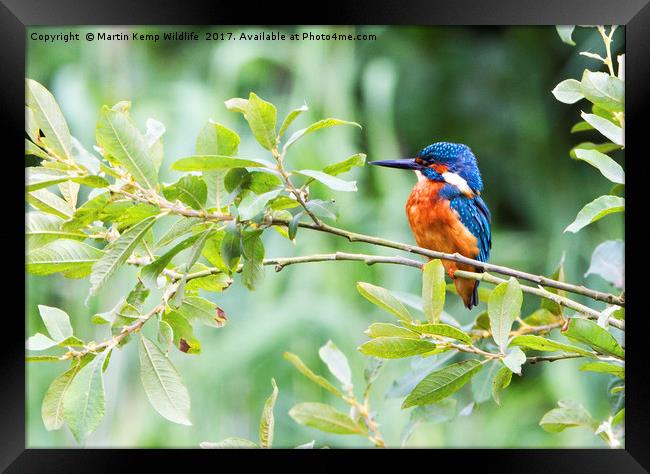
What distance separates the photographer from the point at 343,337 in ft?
5.71

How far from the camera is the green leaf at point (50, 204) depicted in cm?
74

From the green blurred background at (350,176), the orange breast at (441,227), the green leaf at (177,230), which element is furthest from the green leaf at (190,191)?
the green blurred background at (350,176)

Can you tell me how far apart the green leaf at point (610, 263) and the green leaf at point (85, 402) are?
1.66 feet

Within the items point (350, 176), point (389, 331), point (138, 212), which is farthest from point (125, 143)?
point (350, 176)

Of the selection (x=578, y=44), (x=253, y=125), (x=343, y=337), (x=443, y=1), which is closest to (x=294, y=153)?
(x=343, y=337)

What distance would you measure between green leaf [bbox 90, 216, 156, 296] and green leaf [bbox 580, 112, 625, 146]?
432 mm

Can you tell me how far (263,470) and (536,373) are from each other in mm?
1176

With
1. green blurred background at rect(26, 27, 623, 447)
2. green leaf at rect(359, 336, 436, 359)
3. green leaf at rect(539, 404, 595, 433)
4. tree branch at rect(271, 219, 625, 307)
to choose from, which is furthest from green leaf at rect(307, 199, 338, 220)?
green blurred background at rect(26, 27, 623, 447)

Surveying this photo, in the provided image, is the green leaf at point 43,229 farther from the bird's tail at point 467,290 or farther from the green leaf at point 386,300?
the bird's tail at point 467,290

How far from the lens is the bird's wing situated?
110 cm

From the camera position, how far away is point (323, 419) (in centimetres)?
84

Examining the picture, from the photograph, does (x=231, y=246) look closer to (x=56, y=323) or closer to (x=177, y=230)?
(x=177, y=230)

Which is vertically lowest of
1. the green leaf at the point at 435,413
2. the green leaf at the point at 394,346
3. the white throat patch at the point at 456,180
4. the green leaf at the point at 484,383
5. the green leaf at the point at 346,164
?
the green leaf at the point at 435,413

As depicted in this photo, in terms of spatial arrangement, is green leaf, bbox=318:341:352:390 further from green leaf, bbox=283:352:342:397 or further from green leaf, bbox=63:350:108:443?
green leaf, bbox=63:350:108:443
